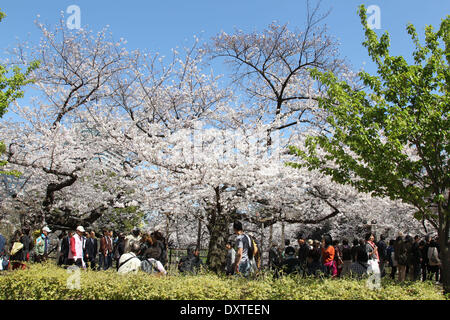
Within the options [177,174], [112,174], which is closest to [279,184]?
[177,174]

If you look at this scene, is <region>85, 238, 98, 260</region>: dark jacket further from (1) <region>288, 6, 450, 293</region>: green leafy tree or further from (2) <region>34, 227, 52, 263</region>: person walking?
(1) <region>288, 6, 450, 293</region>: green leafy tree

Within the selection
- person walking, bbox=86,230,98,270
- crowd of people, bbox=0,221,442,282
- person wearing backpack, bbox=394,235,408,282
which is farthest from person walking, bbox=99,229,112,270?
person wearing backpack, bbox=394,235,408,282

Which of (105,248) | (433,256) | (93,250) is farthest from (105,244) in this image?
(433,256)

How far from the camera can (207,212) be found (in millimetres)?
12984

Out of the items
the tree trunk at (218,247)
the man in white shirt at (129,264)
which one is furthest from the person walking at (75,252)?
the tree trunk at (218,247)

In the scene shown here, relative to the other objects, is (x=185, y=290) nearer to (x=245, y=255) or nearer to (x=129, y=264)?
(x=129, y=264)

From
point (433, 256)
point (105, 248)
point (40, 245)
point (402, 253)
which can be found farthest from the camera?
point (105, 248)

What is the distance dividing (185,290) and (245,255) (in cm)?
226

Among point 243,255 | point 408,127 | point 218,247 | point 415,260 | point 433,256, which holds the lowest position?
point 415,260

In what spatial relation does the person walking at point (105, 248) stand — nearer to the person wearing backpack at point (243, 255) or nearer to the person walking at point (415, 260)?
the person wearing backpack at point (243, 255)

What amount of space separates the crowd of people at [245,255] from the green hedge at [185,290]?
911 mm

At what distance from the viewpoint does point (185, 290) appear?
4.65 meters

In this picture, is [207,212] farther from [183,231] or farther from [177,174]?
[183,231]

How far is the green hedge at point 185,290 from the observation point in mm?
4582
